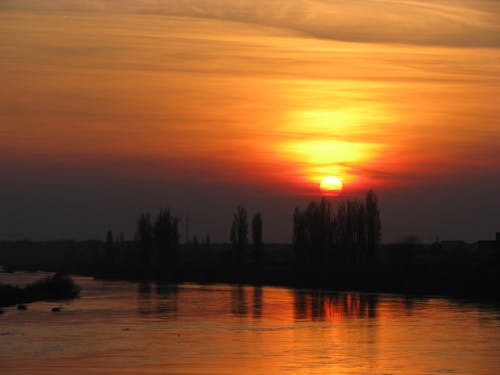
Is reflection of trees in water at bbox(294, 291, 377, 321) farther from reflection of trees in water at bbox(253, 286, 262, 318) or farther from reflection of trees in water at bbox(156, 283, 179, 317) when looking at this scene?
reflection of trees in water at bbox(156, 283, 179, 317)

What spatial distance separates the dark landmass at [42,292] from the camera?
49.6 meters

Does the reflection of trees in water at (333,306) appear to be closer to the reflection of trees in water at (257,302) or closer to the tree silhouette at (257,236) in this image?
the reflection of trees in water at (257,302)

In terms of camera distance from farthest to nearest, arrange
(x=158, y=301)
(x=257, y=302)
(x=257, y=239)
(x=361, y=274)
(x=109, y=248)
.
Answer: (x=109, y=248) → (x=257, y=239) → (x=361, y=274) → (x=158, y=301) → (x=257, y=302)

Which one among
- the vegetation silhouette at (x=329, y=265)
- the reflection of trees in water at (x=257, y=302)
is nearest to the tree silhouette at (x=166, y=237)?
the vegetation silhouette at (x=329, y=265)

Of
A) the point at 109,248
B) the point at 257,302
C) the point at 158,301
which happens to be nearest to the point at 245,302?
the point at 257,302

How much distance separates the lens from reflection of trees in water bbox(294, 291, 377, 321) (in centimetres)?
4091

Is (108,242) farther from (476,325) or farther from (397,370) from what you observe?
(397,370)

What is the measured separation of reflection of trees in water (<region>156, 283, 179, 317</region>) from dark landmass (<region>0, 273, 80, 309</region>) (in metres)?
4.90

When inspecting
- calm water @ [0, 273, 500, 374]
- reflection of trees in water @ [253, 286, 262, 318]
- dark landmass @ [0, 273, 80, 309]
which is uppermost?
dark landmass @ [0, 273, 80, 309]

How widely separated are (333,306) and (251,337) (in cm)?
1507

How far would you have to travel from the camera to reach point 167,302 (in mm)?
49156

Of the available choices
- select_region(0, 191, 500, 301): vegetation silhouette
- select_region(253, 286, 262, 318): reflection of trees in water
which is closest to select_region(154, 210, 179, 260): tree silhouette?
select_region(0, 191, 500, 301): vegetation silhouette

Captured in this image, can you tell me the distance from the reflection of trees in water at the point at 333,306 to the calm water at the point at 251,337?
57 millimetres

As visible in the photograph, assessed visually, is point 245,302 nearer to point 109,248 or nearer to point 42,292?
point 42,292
